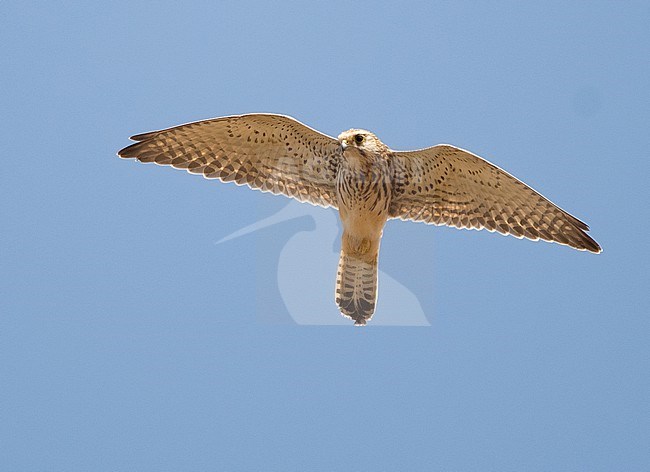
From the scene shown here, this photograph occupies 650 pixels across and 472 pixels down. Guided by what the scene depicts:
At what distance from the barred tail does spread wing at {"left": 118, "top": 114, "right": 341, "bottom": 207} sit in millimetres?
544

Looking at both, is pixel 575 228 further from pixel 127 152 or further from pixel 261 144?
pixel 127 152

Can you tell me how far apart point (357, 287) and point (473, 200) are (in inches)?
45.0

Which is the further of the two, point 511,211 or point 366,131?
point 511,211

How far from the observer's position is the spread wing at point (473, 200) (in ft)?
23.3

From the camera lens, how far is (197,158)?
7.27m

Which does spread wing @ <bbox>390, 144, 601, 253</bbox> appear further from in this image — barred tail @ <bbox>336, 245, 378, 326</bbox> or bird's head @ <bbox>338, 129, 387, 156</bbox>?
barred tail @ <bbox>336, 245, 378, 326</bbox>

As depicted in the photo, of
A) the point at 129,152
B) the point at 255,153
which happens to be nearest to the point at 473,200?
the point at 255,153

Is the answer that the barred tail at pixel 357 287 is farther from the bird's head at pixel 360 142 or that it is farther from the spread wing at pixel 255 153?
the bird's head at pixel 360 142

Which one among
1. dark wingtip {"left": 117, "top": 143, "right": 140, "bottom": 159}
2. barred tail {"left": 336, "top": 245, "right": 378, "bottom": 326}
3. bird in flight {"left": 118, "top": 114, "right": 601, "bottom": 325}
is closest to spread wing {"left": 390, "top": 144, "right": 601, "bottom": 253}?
bird in flight {"left": 118, "top": 114, "right": 601, "bottom": 325}

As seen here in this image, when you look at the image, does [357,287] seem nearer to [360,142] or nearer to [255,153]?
[360,142]

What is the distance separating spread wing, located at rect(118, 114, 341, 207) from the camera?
7.10m

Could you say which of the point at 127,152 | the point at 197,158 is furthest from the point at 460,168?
the point at 127,152

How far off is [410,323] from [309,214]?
1182 millimetres

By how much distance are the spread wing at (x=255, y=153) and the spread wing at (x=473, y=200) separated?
58 centimetres
